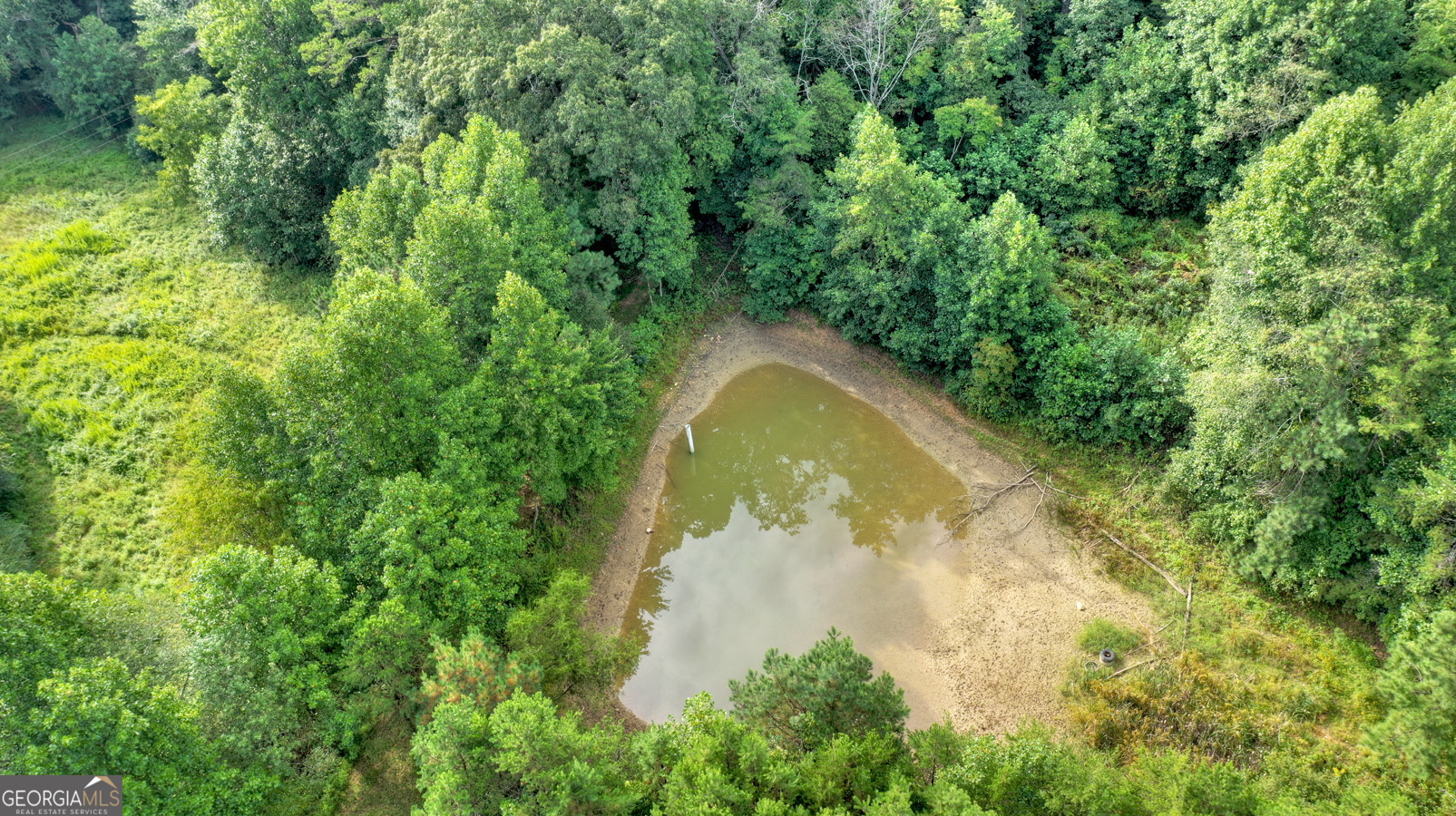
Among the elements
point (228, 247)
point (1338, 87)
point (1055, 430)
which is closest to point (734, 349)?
point (1055, 430)

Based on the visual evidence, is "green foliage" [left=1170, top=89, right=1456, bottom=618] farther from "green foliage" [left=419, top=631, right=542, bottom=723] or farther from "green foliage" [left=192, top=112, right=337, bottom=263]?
"green foliage" [left=192, top=112, right=337, bottom=263]

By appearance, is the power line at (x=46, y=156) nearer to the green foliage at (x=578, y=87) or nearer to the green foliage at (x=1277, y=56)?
the green foliage at (x=578, y=87)

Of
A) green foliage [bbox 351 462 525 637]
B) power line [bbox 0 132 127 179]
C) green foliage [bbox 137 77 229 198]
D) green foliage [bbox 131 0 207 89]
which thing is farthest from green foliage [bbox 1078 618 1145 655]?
power line [bbox 0 132 127 179]

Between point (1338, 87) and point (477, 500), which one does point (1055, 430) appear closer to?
point (1338, 87)

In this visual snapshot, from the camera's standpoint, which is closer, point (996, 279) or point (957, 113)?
point (996, 279)

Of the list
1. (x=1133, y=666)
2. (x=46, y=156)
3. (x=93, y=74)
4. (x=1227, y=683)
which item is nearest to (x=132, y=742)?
(x=1133, y=666)

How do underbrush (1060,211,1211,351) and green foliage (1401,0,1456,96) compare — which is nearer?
green foliage (1401,0,1456,96)
